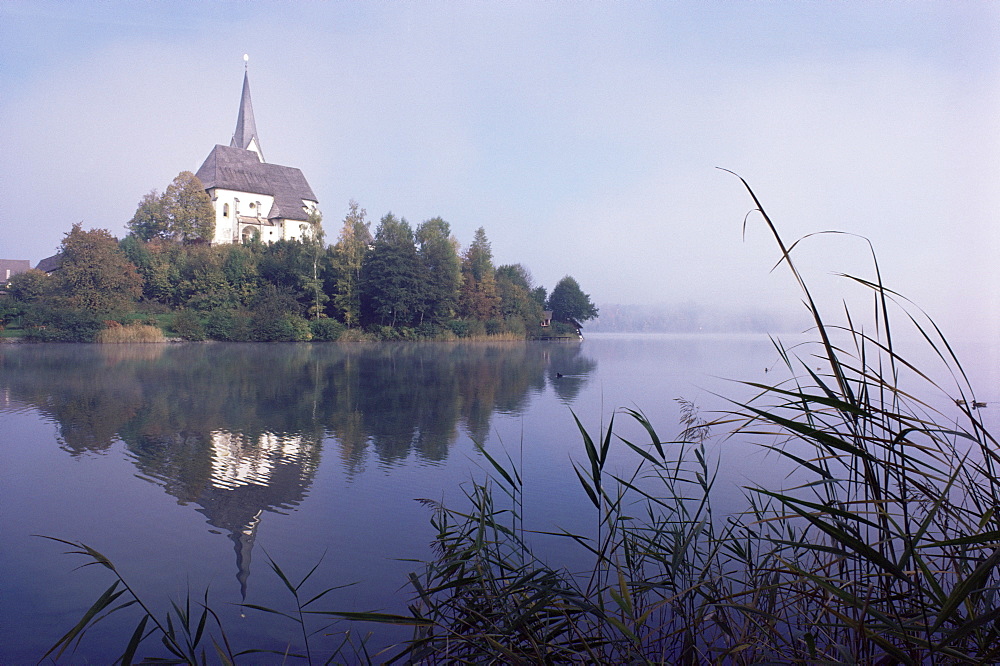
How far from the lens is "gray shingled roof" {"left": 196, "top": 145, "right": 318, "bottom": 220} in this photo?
54.3 m

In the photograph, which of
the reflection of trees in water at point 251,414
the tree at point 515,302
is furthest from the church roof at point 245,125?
the reflection of trees in water at point 251,414

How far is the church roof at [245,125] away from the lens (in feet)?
205

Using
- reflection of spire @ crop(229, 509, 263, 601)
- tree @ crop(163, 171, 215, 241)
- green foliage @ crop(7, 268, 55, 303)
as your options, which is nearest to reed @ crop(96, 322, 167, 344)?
green foliage @ crop(7, 268, 55, 303)

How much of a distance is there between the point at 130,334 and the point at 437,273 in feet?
63.2

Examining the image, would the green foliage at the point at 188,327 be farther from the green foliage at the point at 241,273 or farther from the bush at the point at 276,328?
the green foliage at the point at 241,273

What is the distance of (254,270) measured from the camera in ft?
127

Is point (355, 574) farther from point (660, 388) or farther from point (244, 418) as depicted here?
point (660, 388)

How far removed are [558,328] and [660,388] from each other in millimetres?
43182

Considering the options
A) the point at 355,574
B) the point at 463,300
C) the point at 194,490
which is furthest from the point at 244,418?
the point at 463,300

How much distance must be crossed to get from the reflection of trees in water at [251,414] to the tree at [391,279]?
2130cm

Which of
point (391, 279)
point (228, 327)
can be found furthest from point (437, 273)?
point (228, 327)

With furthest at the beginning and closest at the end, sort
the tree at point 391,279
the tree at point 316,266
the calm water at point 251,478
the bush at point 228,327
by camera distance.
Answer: the tree at point 391,279 → the tree at point 316,266 → the bush at point 228,327 → the calm water at point 251,478

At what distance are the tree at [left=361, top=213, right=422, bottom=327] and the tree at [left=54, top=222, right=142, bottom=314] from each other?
14.2 m

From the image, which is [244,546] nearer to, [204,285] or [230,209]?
[204,285]
